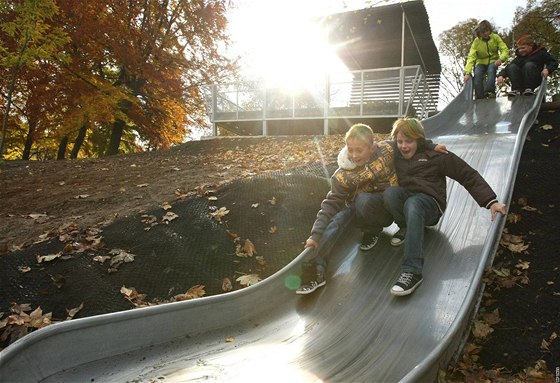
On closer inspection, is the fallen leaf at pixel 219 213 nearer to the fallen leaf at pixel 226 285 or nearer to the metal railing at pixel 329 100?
the fallen leaf at pixel 226 285

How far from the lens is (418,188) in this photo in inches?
146

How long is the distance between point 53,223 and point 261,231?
2807 millimetres

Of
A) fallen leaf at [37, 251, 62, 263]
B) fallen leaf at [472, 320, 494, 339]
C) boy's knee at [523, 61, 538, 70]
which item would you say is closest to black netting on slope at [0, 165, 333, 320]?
fallen leaf at [37, 251, 62, 263]

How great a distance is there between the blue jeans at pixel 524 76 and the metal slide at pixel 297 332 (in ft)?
21.6

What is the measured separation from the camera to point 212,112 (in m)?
16.4

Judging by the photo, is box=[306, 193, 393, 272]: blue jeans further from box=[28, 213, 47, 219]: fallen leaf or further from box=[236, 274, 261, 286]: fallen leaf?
box=[28, 213, 47, 219]: fallen leaf

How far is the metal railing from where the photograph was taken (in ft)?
42.9

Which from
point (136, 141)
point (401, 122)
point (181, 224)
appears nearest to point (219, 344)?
point (181, 224)

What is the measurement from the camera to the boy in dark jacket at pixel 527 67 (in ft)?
28.3

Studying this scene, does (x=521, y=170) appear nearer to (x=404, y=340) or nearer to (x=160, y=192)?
(x=404, y=340)

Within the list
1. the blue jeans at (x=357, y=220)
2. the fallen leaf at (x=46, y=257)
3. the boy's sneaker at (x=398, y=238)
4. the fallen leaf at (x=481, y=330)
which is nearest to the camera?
the fallen leaf at (x=481, y=330)

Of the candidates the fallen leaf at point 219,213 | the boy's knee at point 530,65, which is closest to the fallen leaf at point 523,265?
the fallen leaf at point 219,213

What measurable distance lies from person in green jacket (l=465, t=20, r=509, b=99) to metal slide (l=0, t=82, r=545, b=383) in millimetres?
6481

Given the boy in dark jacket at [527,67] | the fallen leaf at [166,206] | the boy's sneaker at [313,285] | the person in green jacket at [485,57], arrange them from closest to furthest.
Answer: the boy's sneaker at [313,285], the fallen leaf at [166,206], the boy in dark jacket at [527,67], the person in green jacket at [485,57]
